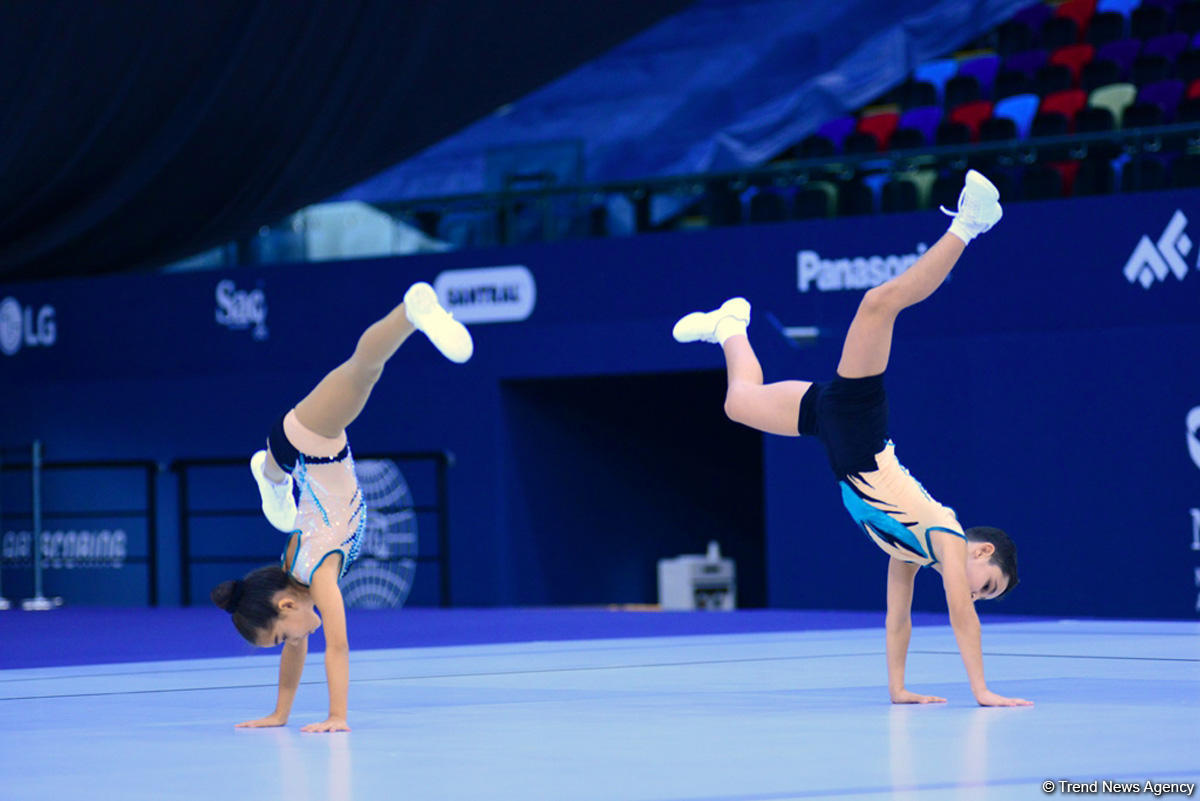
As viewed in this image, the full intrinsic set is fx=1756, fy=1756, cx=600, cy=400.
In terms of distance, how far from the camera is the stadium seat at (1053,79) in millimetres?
13781

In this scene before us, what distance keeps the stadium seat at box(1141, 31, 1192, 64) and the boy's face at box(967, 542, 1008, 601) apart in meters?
9.12

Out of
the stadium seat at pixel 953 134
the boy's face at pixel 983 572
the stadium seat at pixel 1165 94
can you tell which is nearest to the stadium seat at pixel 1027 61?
the stadium seat at pixel 1165 94

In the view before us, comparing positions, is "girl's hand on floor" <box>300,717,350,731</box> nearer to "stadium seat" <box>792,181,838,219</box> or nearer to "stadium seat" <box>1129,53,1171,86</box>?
"stadium seat" <box>792,181,838,219</box>

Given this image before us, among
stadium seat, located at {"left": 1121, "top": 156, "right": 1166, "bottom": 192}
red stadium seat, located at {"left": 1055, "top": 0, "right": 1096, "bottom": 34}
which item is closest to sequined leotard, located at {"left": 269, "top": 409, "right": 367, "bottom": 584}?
stadium seat, located at {"left": 1121, "top": 156, "right": 1166, "bottom": 192}

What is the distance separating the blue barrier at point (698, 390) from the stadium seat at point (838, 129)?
227cm

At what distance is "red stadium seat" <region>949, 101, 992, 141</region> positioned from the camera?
1345 centimetres

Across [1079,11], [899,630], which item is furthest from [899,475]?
[1079,11]

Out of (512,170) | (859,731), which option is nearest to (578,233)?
(512,170)

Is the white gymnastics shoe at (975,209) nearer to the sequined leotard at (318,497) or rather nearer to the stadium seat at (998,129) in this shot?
the sequined leotard at (318,497)

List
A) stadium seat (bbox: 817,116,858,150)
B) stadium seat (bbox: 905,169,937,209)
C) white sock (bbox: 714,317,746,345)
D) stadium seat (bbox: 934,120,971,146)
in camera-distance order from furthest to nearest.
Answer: stadium seat (bbox: 817,116,858,150) < stadium seat (bbox: 934,120,971,146) < stadium seat (bbox: 905,169,937,209) < white sock (bbox: 714,317,746,345)

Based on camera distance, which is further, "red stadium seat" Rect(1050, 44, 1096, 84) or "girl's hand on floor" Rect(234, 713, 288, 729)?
"red stadium seat" Rect(1050, 44, 1096, 84)

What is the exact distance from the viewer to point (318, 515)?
5.56m

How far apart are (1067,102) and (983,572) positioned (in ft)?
27.7

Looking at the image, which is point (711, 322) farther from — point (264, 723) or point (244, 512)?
point (244, 512)
